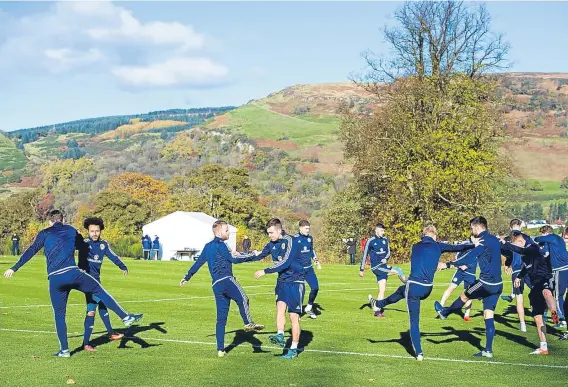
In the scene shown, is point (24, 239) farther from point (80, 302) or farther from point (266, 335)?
point (266, 335)

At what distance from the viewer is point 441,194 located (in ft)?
183

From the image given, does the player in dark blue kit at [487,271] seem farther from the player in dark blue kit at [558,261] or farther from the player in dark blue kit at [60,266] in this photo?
the player in dark blue kit at [60,266]

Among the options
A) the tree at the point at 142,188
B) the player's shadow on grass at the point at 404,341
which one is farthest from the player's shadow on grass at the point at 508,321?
the tree at the point at 142,188

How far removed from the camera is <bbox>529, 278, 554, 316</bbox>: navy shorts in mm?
15289

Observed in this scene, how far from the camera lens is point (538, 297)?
15477 mm

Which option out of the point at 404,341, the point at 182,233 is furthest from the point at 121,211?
the point at 404,341

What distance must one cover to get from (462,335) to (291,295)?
202 inches

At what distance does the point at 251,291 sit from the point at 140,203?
79690mm

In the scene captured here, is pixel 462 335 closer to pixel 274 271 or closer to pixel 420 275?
pixel 420 275

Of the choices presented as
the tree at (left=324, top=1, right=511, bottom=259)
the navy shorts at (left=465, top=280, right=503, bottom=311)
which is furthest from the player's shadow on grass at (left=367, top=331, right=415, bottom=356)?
the tree at (left=324, top=1, right=511, bottom=259)

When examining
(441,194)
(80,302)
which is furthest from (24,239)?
(80,302)

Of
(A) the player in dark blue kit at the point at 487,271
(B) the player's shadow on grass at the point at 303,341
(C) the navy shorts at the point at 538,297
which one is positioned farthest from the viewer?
(C) the navy shorts at the point at 538,297

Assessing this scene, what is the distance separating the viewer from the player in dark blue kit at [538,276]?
15.1 m

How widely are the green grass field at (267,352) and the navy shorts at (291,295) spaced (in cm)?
88
